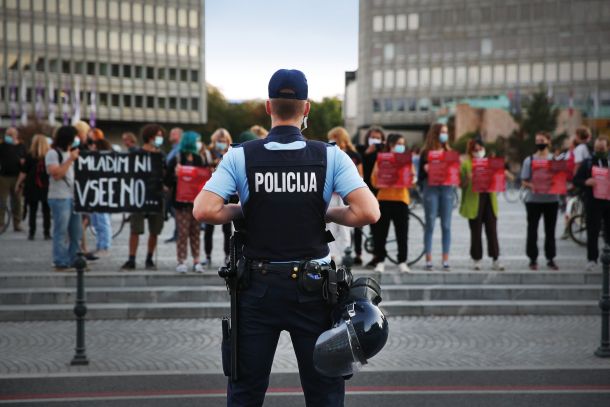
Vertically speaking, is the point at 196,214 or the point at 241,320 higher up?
the point at 196,214

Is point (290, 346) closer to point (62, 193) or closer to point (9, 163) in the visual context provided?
point (62, 193)

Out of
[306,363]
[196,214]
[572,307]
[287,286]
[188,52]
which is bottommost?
[572,307]

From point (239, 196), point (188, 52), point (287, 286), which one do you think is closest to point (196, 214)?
point (239, 196)

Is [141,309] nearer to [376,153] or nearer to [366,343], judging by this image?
[376,153]

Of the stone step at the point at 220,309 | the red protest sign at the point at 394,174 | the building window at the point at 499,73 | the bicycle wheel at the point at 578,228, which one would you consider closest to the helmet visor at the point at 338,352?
the stone step at the point at 220,309

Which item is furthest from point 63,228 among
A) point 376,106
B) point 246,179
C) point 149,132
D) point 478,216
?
point 376,106

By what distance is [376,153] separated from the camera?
1213 centimetres

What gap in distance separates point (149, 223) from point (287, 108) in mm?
7693

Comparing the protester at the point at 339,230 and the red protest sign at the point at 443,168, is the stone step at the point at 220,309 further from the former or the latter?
the red protest sign at the point at 443,168

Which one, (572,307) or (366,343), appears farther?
(572,307)

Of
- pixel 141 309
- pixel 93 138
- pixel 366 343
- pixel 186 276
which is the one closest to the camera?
pixel 366 343

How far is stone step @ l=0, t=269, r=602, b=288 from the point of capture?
1057 cm

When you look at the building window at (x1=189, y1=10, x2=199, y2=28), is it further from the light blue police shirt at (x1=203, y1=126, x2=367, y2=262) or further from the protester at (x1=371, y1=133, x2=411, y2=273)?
the light blue police shirt at (x1=203, y1=126, x2=367, y2=262)

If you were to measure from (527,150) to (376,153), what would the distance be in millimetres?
51113
